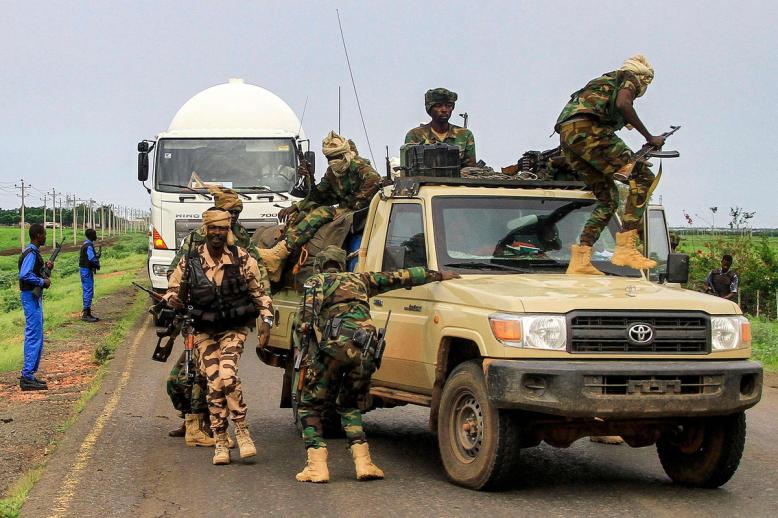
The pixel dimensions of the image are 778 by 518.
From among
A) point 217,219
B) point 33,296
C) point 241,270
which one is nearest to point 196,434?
point 241,270

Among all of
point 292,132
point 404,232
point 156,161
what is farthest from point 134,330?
point 404,232

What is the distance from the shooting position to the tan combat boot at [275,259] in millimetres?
11508

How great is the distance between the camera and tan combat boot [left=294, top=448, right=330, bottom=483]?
8.32 meters

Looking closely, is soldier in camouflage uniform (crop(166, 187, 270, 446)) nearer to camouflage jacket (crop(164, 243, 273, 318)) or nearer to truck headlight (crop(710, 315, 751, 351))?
camouflage jacket (crop(164, 243, 273, 318))

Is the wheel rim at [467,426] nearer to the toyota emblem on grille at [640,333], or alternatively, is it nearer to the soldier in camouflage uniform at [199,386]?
the toyota emblem on grille at [640,333]

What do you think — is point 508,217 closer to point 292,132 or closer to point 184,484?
point 184,484

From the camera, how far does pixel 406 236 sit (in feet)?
30.3

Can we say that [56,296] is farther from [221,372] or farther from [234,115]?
[221,372]

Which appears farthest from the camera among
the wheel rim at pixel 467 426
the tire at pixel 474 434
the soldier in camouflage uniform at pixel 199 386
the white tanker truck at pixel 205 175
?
the white tanker truck at pixel 205 175

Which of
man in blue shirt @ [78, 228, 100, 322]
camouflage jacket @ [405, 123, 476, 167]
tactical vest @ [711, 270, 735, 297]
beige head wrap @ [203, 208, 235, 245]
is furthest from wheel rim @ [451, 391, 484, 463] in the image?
man in blue shirt @ [78, 228, 100, 322]

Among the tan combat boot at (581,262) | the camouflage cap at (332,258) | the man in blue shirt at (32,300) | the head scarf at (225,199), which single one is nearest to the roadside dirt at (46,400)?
the man in blue shirt at (32,300)

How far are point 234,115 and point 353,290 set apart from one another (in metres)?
13.5

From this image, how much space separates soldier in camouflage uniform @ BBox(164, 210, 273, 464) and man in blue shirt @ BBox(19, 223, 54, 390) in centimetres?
499

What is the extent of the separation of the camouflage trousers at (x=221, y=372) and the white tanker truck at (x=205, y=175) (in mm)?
9978
